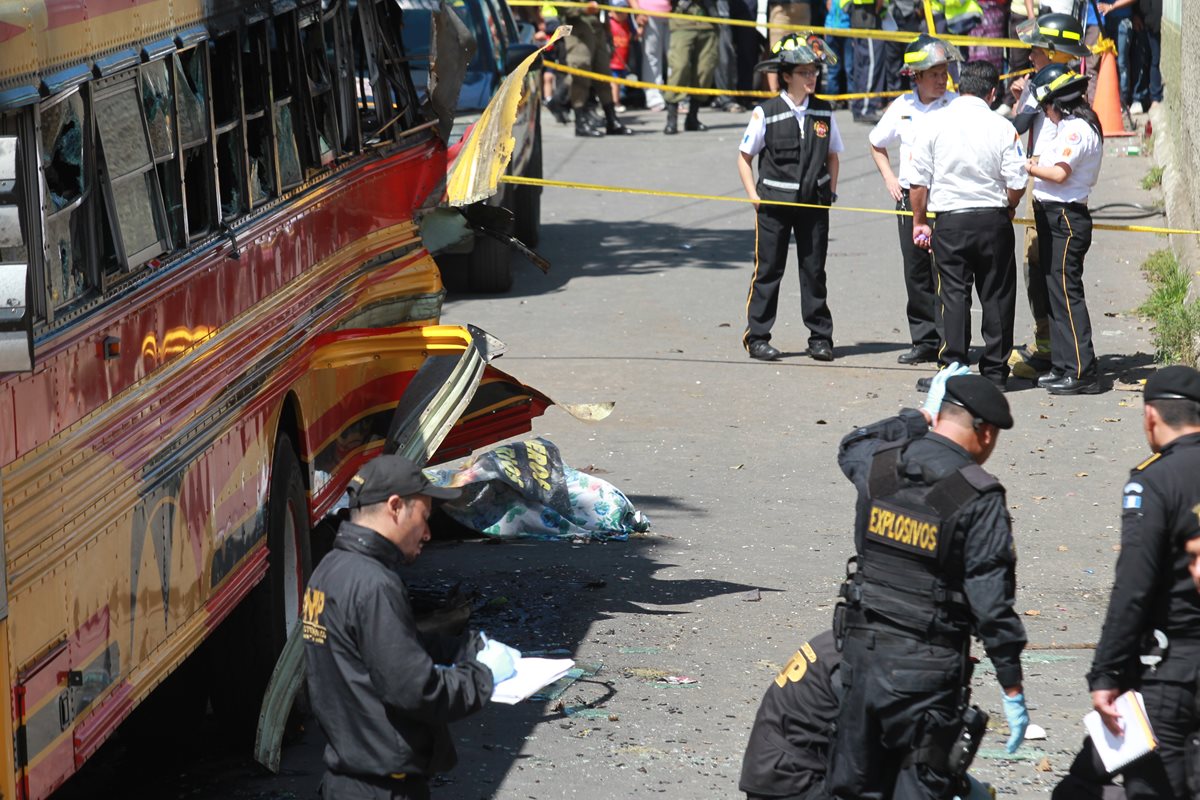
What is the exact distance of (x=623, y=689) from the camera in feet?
22.8

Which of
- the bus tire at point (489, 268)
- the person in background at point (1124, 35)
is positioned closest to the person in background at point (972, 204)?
the bus tire at point (489, 268)

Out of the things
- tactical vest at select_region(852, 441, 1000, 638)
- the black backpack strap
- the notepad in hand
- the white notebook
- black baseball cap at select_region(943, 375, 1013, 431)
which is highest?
black baseball cap at select_region(943, 375, 1013, 431)

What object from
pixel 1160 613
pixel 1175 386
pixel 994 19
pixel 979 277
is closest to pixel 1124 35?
pixel 994 19

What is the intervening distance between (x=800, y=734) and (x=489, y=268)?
10119 millimetres

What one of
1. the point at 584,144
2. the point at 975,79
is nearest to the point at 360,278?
the point at 975,79

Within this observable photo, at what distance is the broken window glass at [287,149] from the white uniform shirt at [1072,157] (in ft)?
18.5

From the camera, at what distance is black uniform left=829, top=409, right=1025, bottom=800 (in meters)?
4.78

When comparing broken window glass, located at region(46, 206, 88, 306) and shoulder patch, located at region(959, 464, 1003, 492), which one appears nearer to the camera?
broken window glass, located at region(46, 206, 88, 306)

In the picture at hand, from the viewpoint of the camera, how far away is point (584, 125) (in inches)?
907

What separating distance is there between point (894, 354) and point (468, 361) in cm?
589

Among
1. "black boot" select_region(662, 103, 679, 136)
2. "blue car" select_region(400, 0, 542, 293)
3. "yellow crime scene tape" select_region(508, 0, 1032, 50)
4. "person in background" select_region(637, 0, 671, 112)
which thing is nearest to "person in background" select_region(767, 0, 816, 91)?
"yellow crime scene tape" select_region(508, 0, 1032, 50)

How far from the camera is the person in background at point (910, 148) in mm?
11734

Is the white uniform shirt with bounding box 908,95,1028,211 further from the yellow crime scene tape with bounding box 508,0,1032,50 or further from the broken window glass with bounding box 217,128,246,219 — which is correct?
the broken window glass with bounding box 217,128,246,219

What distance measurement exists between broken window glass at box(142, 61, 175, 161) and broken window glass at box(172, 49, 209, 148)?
0.27ft
